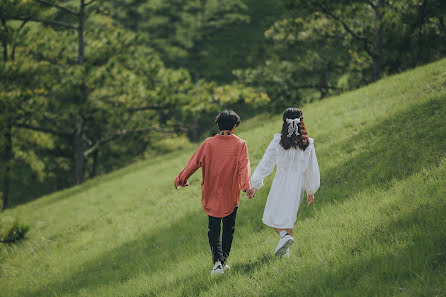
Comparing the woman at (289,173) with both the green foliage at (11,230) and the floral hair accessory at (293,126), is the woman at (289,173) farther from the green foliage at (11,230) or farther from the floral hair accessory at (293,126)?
the green foliage at (11,230)

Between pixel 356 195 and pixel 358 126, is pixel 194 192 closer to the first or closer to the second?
pixel 358 126

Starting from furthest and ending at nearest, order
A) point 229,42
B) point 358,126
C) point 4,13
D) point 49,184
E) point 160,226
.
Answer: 1. point 229,42
2. point 49,184
3. point 4,13
4. point 358,126
5. point 160,226

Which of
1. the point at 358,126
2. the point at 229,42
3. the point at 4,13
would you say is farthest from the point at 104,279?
the point at 229,42

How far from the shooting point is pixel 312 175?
3.95 m

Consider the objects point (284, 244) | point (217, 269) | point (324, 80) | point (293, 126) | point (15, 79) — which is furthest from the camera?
point (324, 80)

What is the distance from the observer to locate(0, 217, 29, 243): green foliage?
16.1ft

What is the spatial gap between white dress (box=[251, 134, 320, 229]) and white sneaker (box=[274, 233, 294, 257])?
0.14 metres

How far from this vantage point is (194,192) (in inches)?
348

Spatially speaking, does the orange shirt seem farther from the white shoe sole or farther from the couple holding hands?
the white shoe sole

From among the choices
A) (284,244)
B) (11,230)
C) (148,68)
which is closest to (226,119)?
(284,244)

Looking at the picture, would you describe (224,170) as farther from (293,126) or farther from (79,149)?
(79,149)

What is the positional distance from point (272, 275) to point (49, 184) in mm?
25871

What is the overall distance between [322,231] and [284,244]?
0.65 metres

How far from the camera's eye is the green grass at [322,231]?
124 inches
